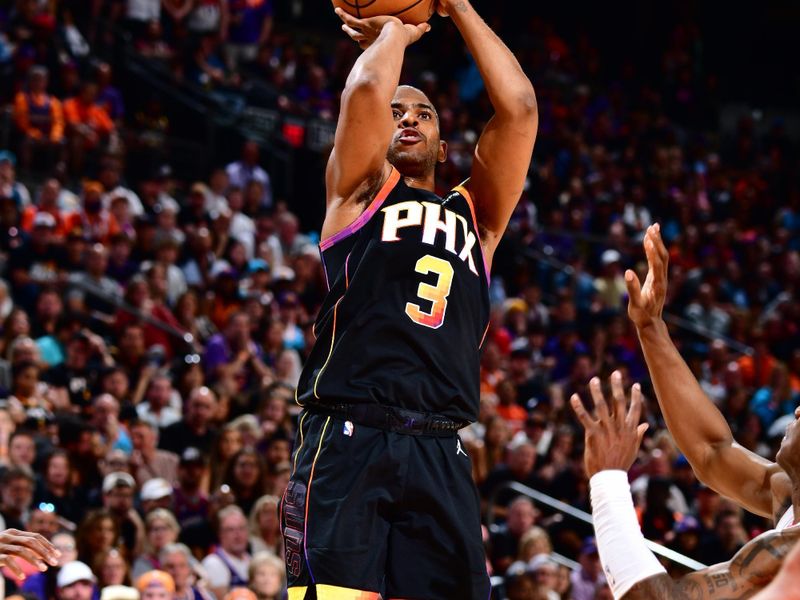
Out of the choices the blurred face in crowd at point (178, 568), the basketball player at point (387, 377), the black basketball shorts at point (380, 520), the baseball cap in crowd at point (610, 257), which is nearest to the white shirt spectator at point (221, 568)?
the blurred face in crowd at point (178, 568)

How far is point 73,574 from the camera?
23.9 feet

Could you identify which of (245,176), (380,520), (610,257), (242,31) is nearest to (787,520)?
(380,520)

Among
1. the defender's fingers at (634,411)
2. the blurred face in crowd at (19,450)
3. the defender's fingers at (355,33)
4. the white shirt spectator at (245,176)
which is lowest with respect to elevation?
the blurred face in crowd at (19,450)

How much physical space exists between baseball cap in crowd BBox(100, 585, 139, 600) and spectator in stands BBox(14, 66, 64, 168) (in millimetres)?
6323

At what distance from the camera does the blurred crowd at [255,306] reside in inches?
341

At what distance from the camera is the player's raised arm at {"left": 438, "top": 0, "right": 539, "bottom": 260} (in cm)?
433

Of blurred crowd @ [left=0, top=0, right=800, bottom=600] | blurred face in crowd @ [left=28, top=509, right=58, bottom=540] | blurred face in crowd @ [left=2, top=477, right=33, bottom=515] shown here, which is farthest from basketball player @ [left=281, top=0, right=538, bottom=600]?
blurred face in crowd @ [left=2, top=477, right=33, bottom=515]

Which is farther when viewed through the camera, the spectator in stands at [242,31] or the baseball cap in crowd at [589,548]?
the spectator in stands at [242,31]

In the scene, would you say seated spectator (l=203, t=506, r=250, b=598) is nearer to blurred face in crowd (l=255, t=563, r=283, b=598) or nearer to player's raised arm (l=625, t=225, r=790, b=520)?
blurred face in crowd (l=255, t=563, r=283, b=598)

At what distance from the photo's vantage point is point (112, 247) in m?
11.4

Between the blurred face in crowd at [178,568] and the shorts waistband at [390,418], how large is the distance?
4044mm

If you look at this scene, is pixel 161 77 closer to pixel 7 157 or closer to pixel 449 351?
pixel 7 157

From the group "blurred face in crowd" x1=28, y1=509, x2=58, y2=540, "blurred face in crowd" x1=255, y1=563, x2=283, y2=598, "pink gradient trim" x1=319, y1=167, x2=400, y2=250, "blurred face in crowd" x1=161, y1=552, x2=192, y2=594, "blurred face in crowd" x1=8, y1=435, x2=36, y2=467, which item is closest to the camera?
"pink gradient trim" x1=319, y1=167, x2=400, y2=250

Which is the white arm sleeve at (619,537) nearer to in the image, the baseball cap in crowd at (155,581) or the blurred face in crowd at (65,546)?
the baseball cap in crowd at (155,581)
